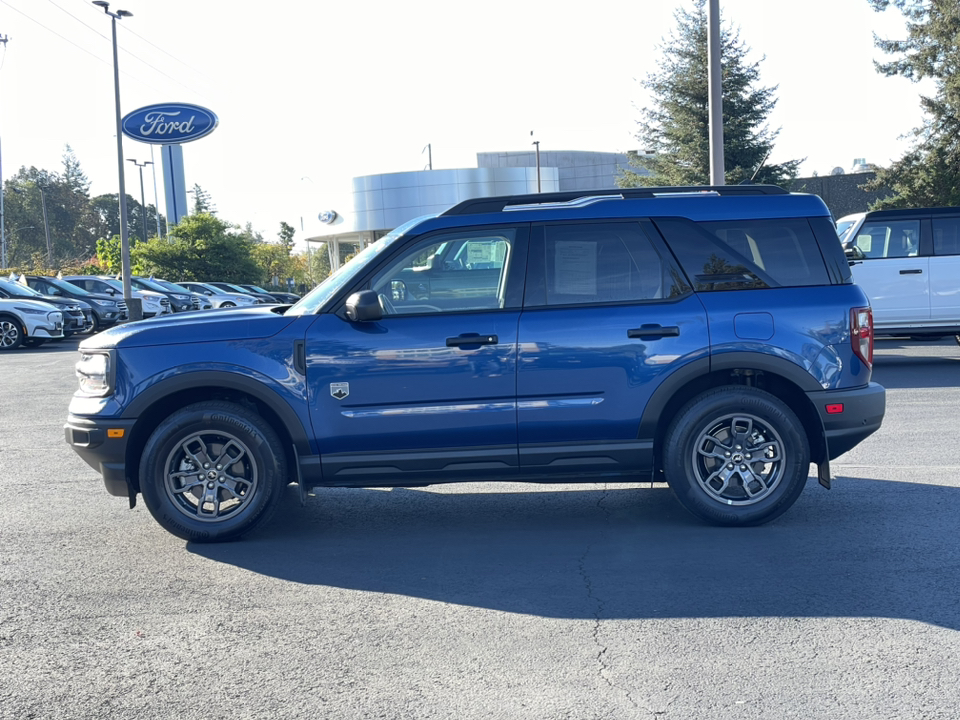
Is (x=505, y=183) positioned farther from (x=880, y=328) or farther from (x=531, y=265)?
(x=531, y=265)

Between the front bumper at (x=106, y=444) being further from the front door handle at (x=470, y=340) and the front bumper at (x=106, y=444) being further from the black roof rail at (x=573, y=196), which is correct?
the black roof rail at (x=573, y=196)

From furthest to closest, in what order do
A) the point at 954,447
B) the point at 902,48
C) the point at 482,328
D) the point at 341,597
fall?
the point at 902,48, the point at 954,447, the point at 482,328, the point at 341,597

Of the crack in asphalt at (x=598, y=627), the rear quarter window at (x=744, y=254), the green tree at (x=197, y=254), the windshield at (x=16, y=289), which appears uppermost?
the green tree at (x=197, y=254)

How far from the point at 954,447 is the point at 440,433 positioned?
195 inches

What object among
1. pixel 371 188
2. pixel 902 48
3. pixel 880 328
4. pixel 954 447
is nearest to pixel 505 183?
pixel 371 188

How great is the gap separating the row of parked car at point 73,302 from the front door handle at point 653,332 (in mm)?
10249

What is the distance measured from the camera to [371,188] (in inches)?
2766

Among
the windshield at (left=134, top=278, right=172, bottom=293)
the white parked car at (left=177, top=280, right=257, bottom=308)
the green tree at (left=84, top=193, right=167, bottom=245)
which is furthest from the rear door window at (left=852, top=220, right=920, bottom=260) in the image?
the green tree at (left=84, top=193, right=167, bottom=245)


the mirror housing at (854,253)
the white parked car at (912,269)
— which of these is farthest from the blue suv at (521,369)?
the white parked car at (912,269)

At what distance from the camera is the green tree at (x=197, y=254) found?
50281mm

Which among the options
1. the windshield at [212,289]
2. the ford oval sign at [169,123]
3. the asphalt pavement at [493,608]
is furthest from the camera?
the ford oval sign at [169,123]

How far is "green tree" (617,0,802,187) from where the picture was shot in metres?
31.6

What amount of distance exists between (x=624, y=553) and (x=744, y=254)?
196cm

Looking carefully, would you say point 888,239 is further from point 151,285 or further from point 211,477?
point 151,285
